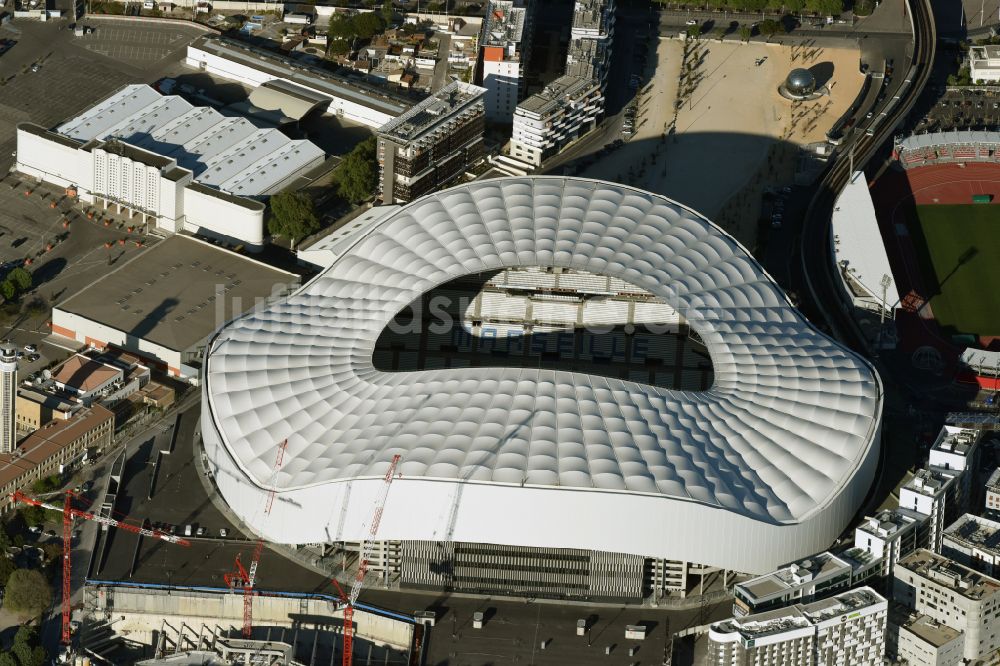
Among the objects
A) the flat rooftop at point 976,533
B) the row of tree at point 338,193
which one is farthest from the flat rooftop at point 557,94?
the flat rooftop at point 976,533

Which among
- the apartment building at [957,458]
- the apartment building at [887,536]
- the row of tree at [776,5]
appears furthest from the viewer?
the row of tree at [776,5]

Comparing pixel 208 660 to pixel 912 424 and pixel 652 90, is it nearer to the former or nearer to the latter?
pixel 912 424

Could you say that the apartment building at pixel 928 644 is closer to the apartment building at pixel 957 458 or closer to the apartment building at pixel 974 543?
the apartment building at pixel 974 543

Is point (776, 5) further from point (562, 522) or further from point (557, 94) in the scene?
point (562, 522)

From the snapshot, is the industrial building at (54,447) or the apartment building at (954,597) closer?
the apartment building at (954,597)

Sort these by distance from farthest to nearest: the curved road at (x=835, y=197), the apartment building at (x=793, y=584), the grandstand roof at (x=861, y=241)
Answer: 1. the grandstand roof at (x=861, y=241)
2. the curved road at (x=835, y=197)
3. the apartment building at (x=793, y=584)

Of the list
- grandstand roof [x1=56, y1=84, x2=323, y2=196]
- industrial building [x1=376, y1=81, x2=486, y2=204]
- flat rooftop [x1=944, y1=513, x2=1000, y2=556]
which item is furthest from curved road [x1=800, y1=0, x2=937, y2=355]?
grandstand roof [x1=56, y1=84, x2=323, y2=196]
